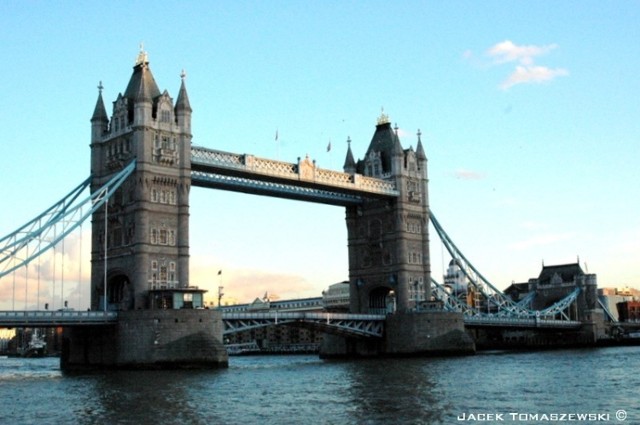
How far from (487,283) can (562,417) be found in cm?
8010

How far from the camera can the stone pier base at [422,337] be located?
98750 millimetres

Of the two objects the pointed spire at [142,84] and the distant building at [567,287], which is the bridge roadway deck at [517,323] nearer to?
the distant building at [567,287]

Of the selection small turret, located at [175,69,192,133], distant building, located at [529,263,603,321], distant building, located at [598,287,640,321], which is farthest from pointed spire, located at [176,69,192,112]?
distant building, located at [598,287,640,321]

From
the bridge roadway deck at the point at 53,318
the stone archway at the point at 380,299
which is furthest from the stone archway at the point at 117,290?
the stone archway at the point at 380,299

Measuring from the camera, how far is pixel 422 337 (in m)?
98.8

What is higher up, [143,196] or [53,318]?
[143,196]

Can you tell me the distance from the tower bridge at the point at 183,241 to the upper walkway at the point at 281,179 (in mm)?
144

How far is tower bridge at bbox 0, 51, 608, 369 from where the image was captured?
7512 centimetres

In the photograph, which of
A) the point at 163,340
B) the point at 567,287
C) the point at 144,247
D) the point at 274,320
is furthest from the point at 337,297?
the point at 163,340

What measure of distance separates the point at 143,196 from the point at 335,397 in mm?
35934

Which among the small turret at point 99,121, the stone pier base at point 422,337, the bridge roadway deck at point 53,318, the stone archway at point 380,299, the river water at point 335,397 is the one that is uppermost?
the small turret at point 99,121

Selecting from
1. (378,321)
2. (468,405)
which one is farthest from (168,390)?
(378,321)

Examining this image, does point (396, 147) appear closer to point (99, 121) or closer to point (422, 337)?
point (422, 337)

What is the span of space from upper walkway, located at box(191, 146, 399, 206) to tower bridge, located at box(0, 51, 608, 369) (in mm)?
144
